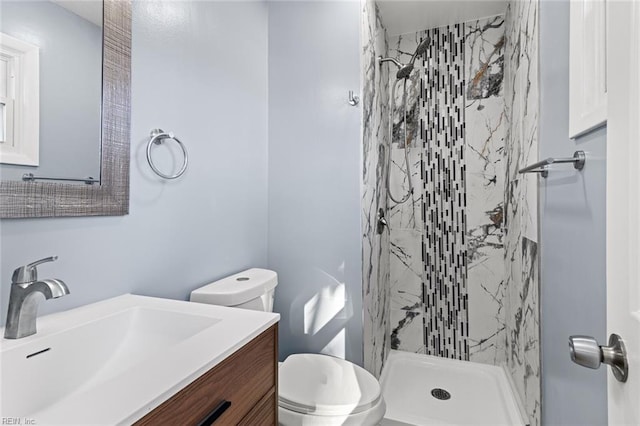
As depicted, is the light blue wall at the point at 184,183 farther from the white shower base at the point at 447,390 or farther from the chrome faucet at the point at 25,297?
the white shower base at the point at 447,390

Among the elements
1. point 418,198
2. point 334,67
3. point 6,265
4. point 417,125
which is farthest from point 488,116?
point 6,265

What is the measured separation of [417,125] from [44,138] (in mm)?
2225

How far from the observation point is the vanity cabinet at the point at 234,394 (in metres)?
0.62

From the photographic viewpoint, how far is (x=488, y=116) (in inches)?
91.7

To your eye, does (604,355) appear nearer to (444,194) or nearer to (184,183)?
(184,183)

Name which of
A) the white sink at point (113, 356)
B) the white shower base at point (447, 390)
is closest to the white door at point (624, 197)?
the white sink at point (113, 356)

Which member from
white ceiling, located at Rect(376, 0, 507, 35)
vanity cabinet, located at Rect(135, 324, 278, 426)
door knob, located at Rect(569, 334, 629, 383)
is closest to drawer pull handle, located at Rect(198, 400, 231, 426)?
vanity cabinet, located at Rect(135, 324, 278, 426)

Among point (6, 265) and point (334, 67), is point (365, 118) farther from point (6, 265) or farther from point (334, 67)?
point (6, 265)

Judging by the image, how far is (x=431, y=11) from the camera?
2.22 m

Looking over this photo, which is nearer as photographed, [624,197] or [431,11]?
[624,197]

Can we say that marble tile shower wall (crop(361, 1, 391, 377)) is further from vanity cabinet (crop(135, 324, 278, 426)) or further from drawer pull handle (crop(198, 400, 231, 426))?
drawer pull handle (crop(198, 400, 231, 426))

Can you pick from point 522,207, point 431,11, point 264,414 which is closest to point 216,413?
point 264,414

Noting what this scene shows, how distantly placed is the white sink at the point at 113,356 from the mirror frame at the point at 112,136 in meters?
0.30

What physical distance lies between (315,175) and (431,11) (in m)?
1.42
